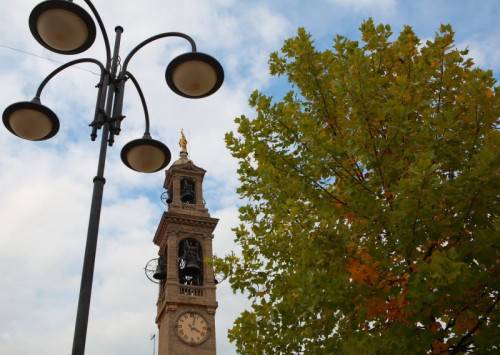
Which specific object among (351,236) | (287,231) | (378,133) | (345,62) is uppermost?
(345,62)

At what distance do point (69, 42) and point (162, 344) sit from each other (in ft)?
96.3

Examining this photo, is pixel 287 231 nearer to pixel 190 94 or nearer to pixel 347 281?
pixel 347 281

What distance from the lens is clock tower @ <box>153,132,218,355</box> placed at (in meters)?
32.1

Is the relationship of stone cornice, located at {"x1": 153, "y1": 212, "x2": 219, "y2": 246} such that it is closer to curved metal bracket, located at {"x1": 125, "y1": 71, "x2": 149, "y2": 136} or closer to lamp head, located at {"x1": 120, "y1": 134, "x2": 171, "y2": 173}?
curved metal bracket, located at {"x1": 125, "y1": 71, "x2": 149, "y2": 136}

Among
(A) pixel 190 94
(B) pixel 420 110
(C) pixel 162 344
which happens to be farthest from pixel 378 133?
(C) pixel 162 344

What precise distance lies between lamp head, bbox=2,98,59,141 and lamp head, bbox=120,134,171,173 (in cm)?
92

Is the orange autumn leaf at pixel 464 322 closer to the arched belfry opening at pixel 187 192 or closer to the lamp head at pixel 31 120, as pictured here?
the lamp head at pixel 31 120

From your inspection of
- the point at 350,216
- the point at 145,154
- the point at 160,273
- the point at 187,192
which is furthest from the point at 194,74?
the point at 187,192

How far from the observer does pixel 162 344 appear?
32.9 metres

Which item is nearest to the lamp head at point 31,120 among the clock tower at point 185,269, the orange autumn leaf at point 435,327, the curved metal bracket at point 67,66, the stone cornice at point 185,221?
the curved metal bracket at point 67,66

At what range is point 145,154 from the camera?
6.81 meters

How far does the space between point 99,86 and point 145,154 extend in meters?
1.07

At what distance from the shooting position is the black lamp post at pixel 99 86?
6020 millimetres

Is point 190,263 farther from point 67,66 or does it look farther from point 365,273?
point 365,273
